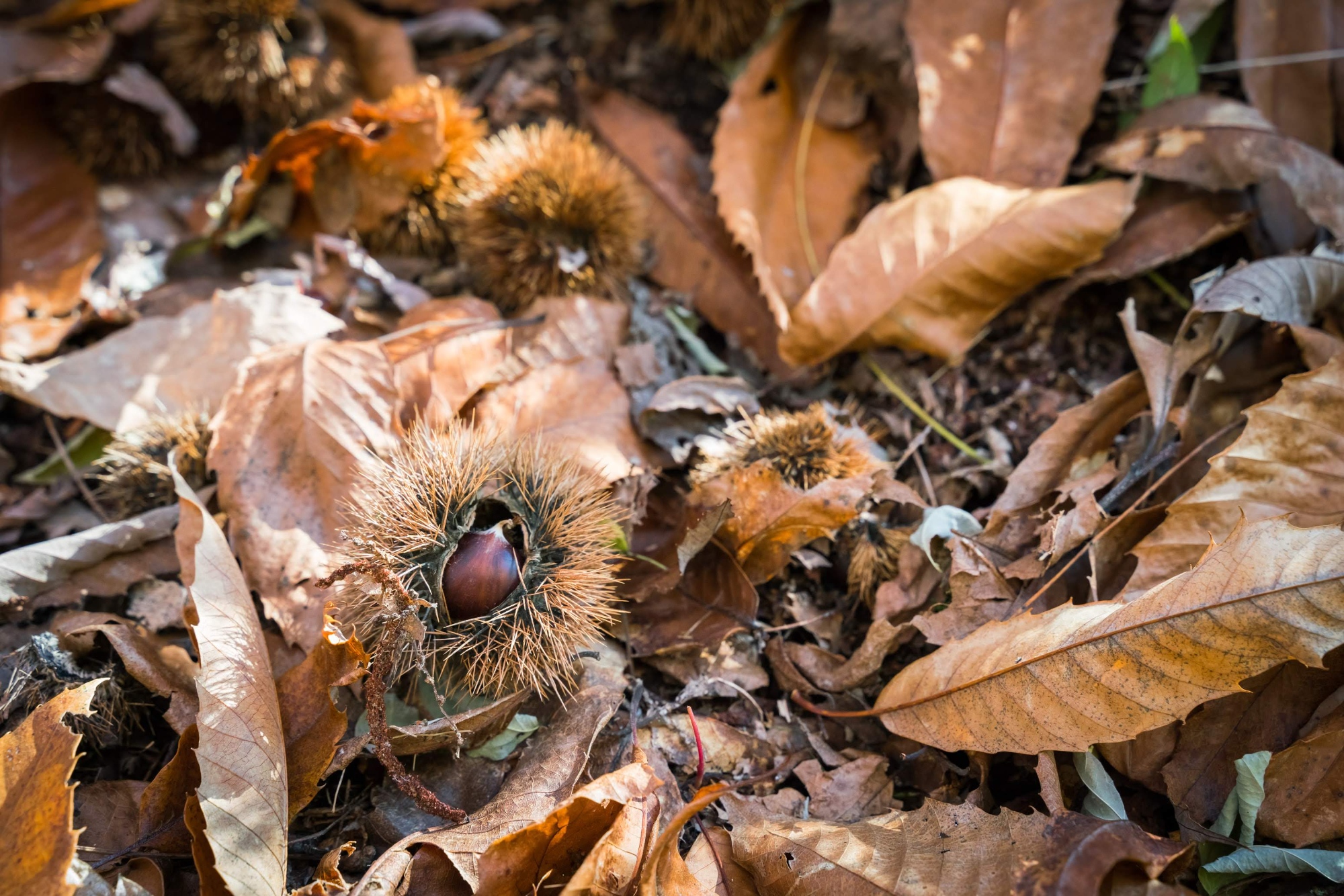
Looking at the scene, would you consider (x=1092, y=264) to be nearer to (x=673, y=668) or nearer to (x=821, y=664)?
(x=821, y=664)

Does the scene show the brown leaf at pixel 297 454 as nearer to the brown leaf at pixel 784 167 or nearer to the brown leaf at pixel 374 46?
the brown leaf at pixel 784 167

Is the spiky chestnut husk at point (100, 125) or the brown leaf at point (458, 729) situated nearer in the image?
the brown leaf at point (458, 729)

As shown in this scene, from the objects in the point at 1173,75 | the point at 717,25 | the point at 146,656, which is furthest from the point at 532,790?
the point at 1173,75

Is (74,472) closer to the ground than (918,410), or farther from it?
closer to the ground

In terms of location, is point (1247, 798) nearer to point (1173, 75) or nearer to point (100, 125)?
point (1173, 75)

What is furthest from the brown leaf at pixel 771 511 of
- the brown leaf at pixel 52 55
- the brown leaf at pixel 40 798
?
the brown leaf at pixel 52 55

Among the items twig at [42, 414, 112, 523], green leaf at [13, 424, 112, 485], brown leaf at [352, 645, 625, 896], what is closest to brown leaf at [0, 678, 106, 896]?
brown leaf at [352, 645, 625, 896]
